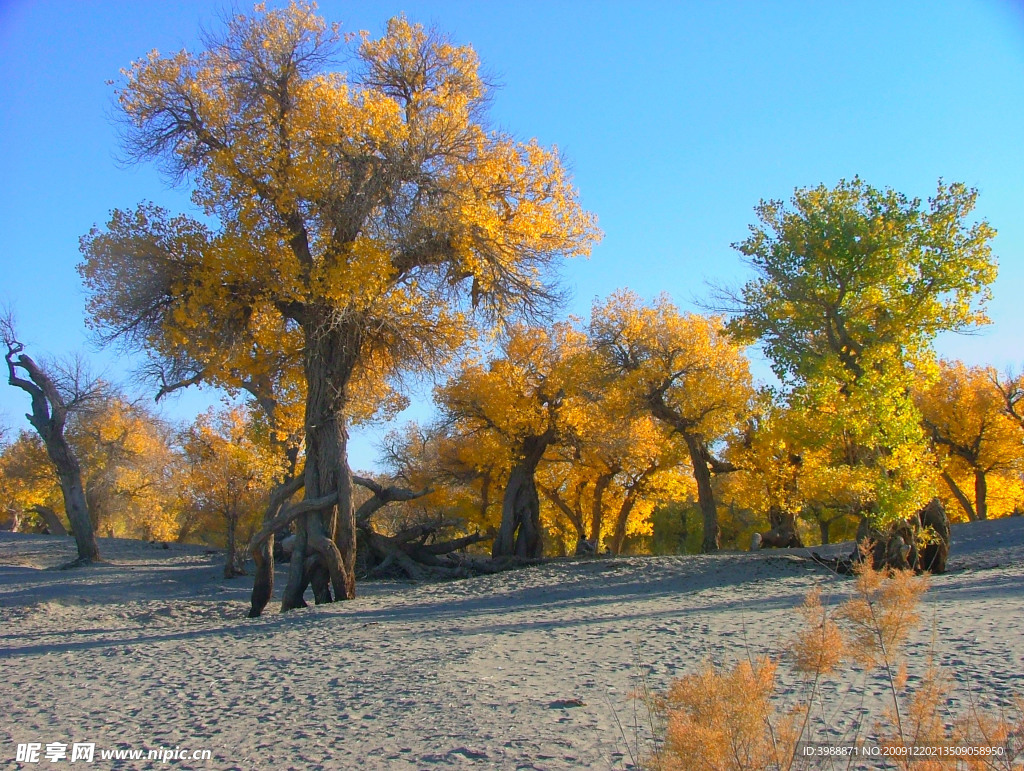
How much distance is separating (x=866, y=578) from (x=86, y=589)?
16215 millimetres

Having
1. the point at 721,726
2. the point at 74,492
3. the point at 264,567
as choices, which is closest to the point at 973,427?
the point at 264,567

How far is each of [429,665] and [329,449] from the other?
6.87 metres

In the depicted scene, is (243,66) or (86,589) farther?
(86,589)

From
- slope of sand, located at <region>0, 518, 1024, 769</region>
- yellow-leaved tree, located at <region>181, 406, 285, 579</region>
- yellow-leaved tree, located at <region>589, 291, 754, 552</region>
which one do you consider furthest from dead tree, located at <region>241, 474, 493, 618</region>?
yellow-leaved tree, located at <region>589, 291, 754, 552</region>

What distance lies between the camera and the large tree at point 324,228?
36.3 ft

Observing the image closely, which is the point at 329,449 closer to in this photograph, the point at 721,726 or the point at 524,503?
the point at 721,726

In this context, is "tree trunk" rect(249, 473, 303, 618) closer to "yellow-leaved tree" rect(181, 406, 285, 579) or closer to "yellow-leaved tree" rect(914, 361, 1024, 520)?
"yellow-leaved tree" rect(181, 406, 285, 579)

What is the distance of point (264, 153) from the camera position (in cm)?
1114

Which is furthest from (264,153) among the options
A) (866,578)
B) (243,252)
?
(866,578)

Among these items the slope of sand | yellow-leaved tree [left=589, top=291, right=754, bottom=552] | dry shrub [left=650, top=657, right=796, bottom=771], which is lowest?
the slope of sand

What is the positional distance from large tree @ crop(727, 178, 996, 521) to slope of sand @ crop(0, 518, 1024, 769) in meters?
2.18

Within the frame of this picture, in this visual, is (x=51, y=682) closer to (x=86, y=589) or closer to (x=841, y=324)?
(x=86, y=589)

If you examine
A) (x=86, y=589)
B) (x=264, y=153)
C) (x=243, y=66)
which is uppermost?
(x=243, y=66)

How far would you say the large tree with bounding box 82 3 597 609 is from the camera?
1105 cm
